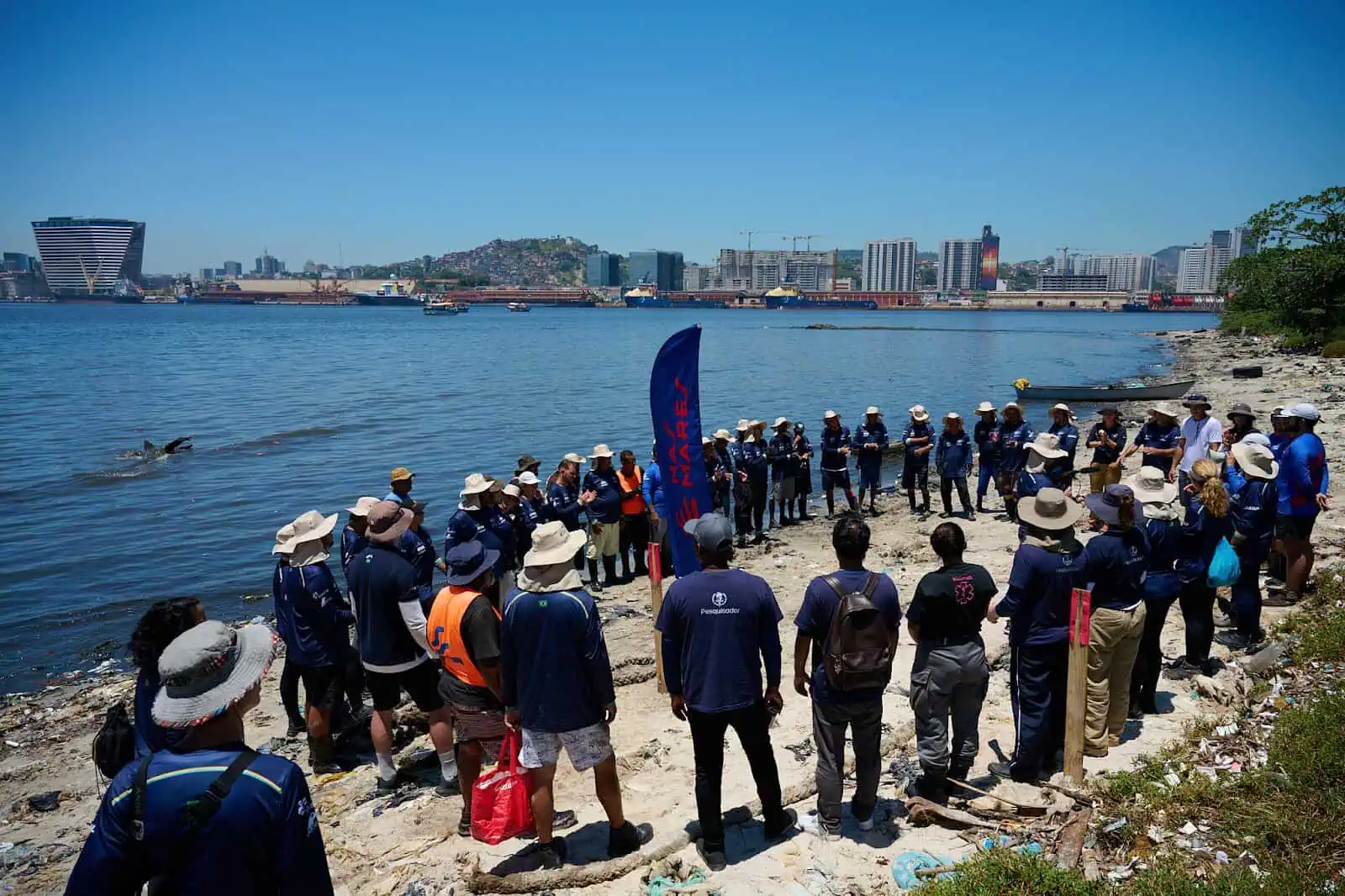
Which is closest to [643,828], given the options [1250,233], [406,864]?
[406,864]

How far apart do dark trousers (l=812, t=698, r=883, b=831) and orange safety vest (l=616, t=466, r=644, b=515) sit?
293 inches

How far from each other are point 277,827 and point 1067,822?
4202mm

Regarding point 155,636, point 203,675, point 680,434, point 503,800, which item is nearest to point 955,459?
point 680,434

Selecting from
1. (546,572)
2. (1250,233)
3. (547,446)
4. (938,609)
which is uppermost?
(1250,233)

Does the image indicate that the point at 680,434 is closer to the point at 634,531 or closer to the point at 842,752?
the point at 842,752

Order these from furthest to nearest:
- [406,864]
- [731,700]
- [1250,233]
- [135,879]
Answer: [1250,233] < [406,864] < [731,700] < [135,879]

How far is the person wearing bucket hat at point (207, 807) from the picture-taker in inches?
93.4

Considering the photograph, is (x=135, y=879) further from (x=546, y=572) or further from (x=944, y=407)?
(x=944, y=407)

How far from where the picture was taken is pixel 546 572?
4488 mm

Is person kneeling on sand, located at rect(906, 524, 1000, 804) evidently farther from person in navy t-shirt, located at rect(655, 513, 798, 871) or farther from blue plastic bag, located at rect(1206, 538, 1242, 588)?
blue plastic bag, located at rect(1206, 538, 1242, 588)

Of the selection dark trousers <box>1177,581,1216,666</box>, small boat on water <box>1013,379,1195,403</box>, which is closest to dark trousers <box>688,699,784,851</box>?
dark trousers <box>1177,581,1216,666</box>

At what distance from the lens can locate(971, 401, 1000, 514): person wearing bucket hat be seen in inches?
533

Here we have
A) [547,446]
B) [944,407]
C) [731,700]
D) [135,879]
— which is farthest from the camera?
[944,407]

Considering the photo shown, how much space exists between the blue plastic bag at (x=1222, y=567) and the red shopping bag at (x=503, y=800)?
5508 millimetres
